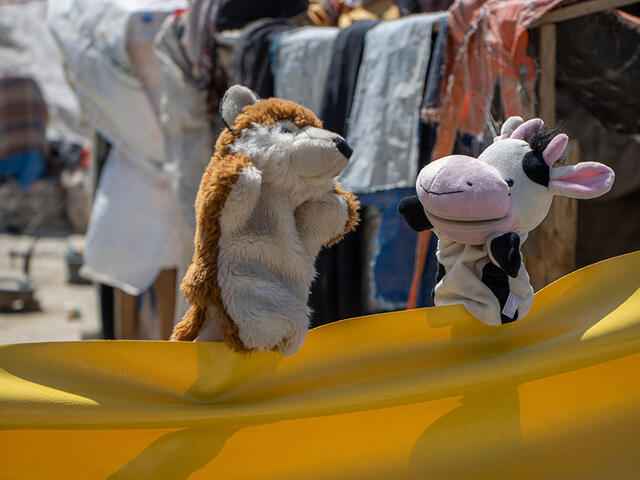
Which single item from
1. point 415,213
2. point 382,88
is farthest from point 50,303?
point 415,213

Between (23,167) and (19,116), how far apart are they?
2.64 ft

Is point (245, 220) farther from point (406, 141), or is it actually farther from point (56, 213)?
point (56, 213)

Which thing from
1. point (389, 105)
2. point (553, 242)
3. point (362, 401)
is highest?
point (389, 105)

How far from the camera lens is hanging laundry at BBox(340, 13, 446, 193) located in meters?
2.41

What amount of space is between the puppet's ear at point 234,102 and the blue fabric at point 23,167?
9979 mm

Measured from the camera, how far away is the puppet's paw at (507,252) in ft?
4.38

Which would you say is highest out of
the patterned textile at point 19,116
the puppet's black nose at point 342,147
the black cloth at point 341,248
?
the puppet's black nose at point 342,147

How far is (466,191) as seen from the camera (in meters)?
1.34

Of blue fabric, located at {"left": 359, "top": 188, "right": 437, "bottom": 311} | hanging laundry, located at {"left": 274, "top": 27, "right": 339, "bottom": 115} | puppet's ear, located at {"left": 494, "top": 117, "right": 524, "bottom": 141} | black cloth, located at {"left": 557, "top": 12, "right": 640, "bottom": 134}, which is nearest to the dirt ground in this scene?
hanging laundry, located at {"left": 274, "top": 27, "right": 339, "bottom": 115}

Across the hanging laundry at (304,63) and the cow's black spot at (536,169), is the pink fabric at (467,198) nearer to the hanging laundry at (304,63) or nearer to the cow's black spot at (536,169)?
the cow's black spot at (536,169)

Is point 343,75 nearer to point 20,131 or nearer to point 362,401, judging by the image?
point 362,401

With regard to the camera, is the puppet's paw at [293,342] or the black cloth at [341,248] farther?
the black cloth at [341,248]

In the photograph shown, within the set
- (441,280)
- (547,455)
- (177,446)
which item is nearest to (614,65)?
(441,280)

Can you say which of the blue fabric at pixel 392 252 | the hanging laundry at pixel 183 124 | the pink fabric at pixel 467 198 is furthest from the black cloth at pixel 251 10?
the pink fabric at pixel 467 198
